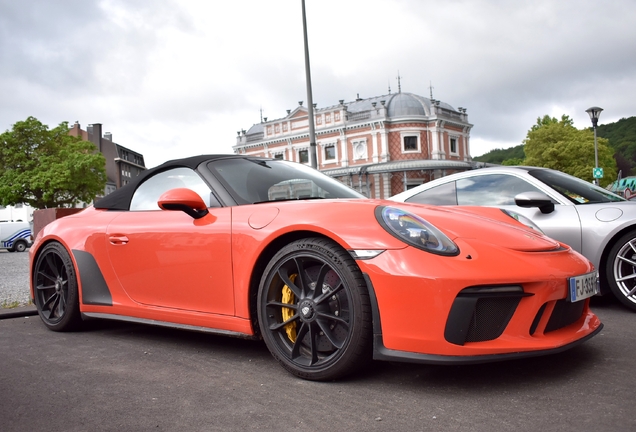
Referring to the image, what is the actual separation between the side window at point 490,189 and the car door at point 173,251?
285 centimetres

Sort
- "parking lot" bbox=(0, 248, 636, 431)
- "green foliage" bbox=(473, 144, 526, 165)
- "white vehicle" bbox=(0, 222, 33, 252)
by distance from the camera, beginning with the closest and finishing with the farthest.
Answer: "parking lot" bbox=(0, 248, 636, 431) → "white vehicle" bbox=(0, 222, 33, 252) → "green foliage" bbox=(473, 144, 526, 165)

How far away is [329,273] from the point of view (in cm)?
273

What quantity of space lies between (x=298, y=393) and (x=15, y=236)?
29.5 m

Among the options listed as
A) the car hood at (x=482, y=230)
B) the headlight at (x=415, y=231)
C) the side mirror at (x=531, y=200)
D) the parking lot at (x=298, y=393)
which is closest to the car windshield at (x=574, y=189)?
the side mirror at (x=531, y=200)

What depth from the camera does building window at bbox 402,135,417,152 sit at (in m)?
56.5

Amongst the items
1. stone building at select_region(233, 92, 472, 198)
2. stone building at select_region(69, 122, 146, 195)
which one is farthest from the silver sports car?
stone building at select_region(69, 122, 146, 195)

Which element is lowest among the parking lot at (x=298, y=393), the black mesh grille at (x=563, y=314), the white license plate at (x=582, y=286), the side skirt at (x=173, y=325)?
the parking lot at (x=298, y=393)

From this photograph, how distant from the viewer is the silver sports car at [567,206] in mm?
4352

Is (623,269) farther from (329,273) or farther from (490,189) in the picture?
(329,273)

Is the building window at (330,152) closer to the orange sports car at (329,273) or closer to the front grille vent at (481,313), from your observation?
the orange sports car at (329,273)

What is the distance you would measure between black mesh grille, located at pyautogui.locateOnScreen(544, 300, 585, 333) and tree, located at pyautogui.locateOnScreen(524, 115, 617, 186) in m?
50.9

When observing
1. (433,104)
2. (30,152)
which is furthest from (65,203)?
(433,104)

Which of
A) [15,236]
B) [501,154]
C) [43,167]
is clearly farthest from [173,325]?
[501,154]

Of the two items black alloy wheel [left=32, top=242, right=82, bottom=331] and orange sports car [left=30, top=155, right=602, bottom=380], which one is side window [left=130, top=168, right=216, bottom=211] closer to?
orange sports car [left=30, top=155, right=602, bottom=380]
